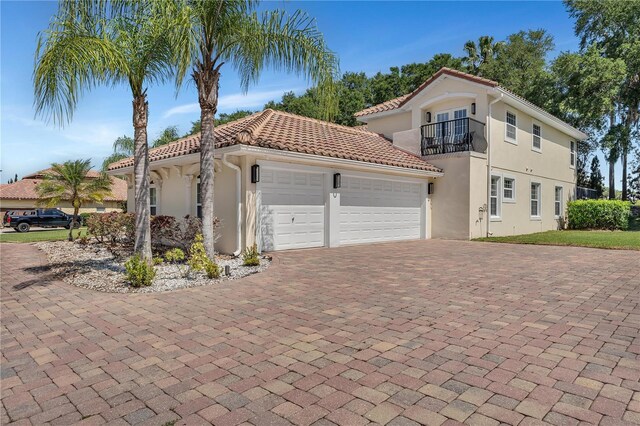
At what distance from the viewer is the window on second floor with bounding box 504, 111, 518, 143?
17688 millimetres

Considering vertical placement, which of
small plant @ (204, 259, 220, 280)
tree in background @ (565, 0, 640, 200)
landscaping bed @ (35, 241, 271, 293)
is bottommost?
landscaping bed @ (35, 241, 271, 293)

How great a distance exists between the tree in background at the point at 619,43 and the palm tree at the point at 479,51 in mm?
7888

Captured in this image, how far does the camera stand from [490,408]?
2842 millimetres

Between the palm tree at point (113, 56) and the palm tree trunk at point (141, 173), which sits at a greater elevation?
the palm tree at point (113, 56)

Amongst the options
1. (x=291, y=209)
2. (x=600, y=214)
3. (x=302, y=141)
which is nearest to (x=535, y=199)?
(x=600, y=214)

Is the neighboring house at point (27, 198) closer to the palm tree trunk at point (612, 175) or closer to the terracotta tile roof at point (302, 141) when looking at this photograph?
the terracotta tile roof at point (302, 141)

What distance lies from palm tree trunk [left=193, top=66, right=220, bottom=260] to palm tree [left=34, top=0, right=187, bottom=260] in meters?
0.79

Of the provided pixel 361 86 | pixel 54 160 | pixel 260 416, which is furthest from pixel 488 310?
pixel 361 86

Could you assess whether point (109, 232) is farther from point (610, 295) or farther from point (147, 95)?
point (610, 295)

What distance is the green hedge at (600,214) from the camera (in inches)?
822

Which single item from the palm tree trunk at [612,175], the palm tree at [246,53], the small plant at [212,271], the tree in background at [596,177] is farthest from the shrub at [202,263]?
the tree in background at [596,177]

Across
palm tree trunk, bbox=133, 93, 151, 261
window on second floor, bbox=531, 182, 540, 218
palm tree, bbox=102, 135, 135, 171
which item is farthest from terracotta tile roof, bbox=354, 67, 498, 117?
palm tree, bbox=102, 135, 135, 171

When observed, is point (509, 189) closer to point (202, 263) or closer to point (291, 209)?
point (291, 209)

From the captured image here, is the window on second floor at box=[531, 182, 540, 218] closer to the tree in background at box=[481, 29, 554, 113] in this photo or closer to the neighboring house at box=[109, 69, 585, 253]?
the neighboring house at box=[109, 69, 585, 253]
